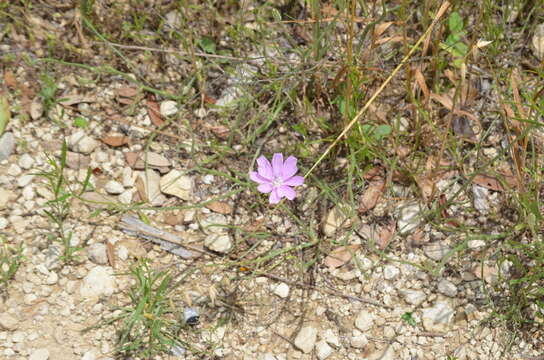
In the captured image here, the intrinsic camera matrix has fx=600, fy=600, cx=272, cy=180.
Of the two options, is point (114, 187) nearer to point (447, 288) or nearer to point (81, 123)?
point (81, 123)

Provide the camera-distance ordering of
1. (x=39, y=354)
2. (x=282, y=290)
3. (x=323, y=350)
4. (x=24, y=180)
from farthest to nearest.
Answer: (x=24, y=180)
(x=282, y=290)
(x=323, y=350)
(x=39, y=354)

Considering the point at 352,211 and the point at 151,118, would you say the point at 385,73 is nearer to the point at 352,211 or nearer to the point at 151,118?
the point at 352,211

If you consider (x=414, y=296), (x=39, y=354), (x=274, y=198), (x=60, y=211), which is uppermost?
(x=274, y=198)

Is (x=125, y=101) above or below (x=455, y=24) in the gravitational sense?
below

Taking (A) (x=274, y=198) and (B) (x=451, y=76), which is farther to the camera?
(B) (x=451, y=76)

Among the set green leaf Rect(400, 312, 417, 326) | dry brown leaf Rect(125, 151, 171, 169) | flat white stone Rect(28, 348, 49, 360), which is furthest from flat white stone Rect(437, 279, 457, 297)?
flat white stone Rect(28, 348, 49, 360)

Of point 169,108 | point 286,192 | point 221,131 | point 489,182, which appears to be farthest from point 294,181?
point 489,182

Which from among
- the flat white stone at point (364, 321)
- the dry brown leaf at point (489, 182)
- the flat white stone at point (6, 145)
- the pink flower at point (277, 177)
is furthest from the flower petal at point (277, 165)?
the flat white stone at point (6, 145)

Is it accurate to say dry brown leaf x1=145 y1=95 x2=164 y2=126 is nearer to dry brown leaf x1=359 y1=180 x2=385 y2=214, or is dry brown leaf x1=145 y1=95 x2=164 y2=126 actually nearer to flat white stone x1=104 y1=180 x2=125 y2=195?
flat white stone x1=104 y1=180 x2=125 y2=195
